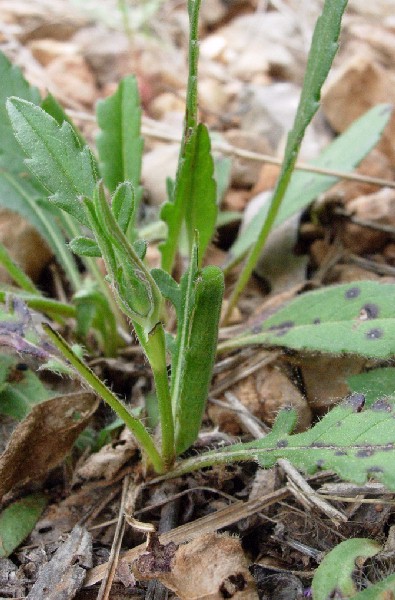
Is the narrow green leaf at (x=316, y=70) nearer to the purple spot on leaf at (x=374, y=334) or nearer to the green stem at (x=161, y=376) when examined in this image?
the purple spot on leaf at (x=374, y=334)

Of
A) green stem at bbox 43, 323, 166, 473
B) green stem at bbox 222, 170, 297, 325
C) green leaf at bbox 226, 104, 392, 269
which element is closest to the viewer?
green stem at bbox 43, 323, 166, 473

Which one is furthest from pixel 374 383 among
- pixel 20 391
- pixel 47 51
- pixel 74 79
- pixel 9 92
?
pixel 47 51

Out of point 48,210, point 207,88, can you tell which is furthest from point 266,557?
point 207,88

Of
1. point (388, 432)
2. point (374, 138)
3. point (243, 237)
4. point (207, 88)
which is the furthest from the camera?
point (207, 88)

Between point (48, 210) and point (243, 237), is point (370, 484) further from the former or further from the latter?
point (48, 210)

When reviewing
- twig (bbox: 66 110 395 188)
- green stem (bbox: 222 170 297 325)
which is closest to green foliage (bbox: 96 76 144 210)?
green stem (bbox: 222 170 297 325)

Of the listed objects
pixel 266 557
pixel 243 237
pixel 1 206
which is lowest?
pixel 266 557

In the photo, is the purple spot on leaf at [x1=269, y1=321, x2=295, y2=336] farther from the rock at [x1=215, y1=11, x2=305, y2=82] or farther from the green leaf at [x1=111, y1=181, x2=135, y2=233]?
the rock at [x1=215, y1=11, x2=305, y2=82]

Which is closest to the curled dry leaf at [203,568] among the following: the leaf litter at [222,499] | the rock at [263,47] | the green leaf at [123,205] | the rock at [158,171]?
the leaf litter at [222,499]
